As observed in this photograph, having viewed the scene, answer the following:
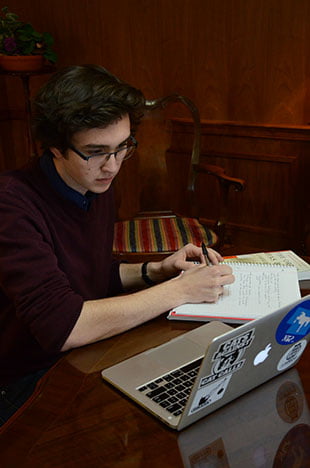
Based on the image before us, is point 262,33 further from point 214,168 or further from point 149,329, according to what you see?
point 149,329

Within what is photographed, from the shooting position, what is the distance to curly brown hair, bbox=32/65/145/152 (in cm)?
127

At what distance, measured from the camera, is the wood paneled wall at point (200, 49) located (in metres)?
3.27

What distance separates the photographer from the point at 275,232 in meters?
3.60

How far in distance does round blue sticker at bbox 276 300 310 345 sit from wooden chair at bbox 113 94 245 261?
1.50 meters

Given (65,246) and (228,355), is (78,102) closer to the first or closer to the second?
(65,246)

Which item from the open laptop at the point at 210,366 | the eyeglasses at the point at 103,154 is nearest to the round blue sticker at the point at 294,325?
the open laptop at the point at 210,366

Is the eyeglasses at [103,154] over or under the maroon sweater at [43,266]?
over

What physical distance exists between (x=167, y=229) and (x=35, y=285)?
1535 mm

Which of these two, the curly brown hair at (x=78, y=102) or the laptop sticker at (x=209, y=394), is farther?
the curly brown hair at (x=78, y=102)

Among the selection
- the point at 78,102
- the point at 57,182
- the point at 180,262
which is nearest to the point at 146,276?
the point at 180,262

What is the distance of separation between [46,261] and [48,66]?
2381 millimetres

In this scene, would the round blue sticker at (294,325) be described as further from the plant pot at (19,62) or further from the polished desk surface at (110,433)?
the plant pot at (19,62)

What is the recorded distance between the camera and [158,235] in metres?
2.57

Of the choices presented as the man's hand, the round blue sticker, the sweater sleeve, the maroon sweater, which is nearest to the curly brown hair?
the maroon sweater
